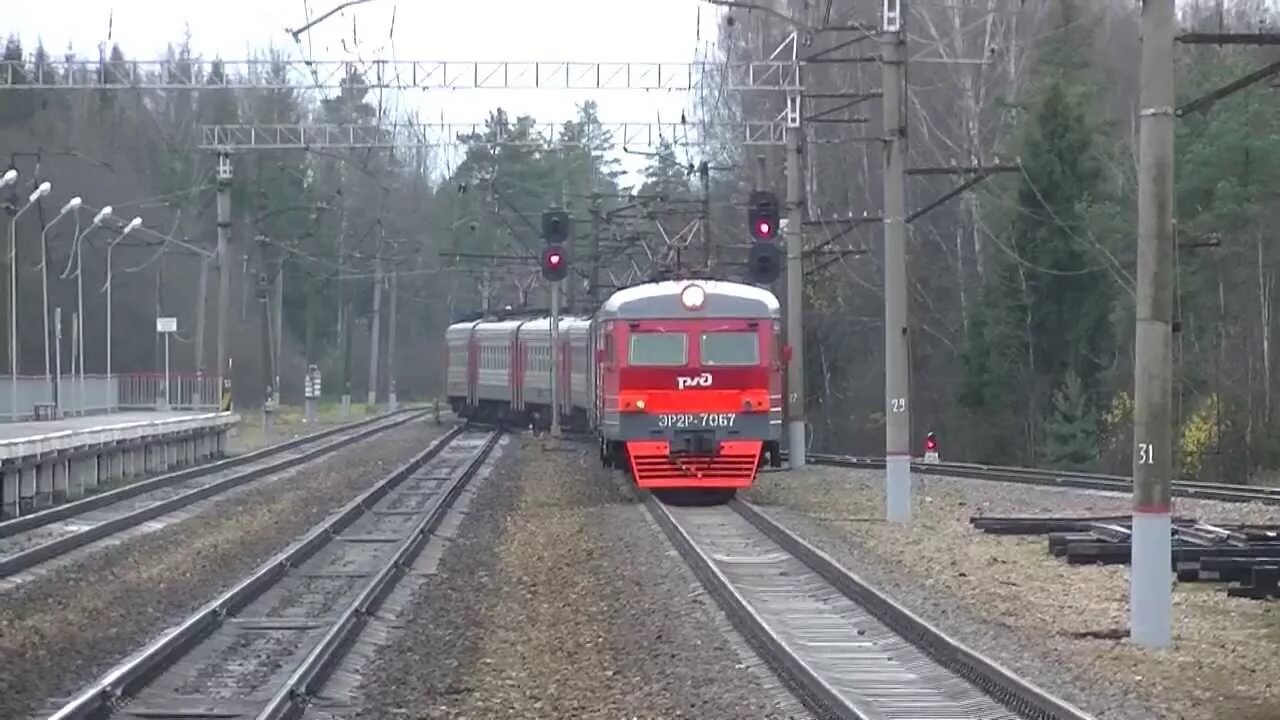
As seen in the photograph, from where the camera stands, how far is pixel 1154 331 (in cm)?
1472

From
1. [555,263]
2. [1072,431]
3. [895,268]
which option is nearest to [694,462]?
[895,268]

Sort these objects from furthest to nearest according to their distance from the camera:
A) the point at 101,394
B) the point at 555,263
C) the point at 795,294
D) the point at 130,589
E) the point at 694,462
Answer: the point at 101,394, the point at 555,263, the point at 795,294, the point at 694,462, the point at 130,589

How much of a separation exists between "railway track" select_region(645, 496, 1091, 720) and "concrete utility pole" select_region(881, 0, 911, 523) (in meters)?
3.38

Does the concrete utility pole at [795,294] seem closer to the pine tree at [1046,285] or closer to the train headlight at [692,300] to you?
the train headlight at [692,300]

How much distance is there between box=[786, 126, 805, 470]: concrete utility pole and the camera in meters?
35.4

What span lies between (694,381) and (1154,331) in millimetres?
13171

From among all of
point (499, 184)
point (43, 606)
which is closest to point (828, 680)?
point (43, 606)

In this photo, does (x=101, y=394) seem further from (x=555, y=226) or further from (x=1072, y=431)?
(x=1072, y=431)

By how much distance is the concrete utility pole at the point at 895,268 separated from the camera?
2488cm

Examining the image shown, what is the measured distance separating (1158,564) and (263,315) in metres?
47.4

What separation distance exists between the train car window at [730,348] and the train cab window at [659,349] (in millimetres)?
276

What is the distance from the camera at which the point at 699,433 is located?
27.2 m

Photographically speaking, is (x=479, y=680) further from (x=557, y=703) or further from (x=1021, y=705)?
(x=1021, y=705)

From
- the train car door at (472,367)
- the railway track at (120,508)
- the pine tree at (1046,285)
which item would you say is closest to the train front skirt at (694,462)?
the railway track at (120,508)
